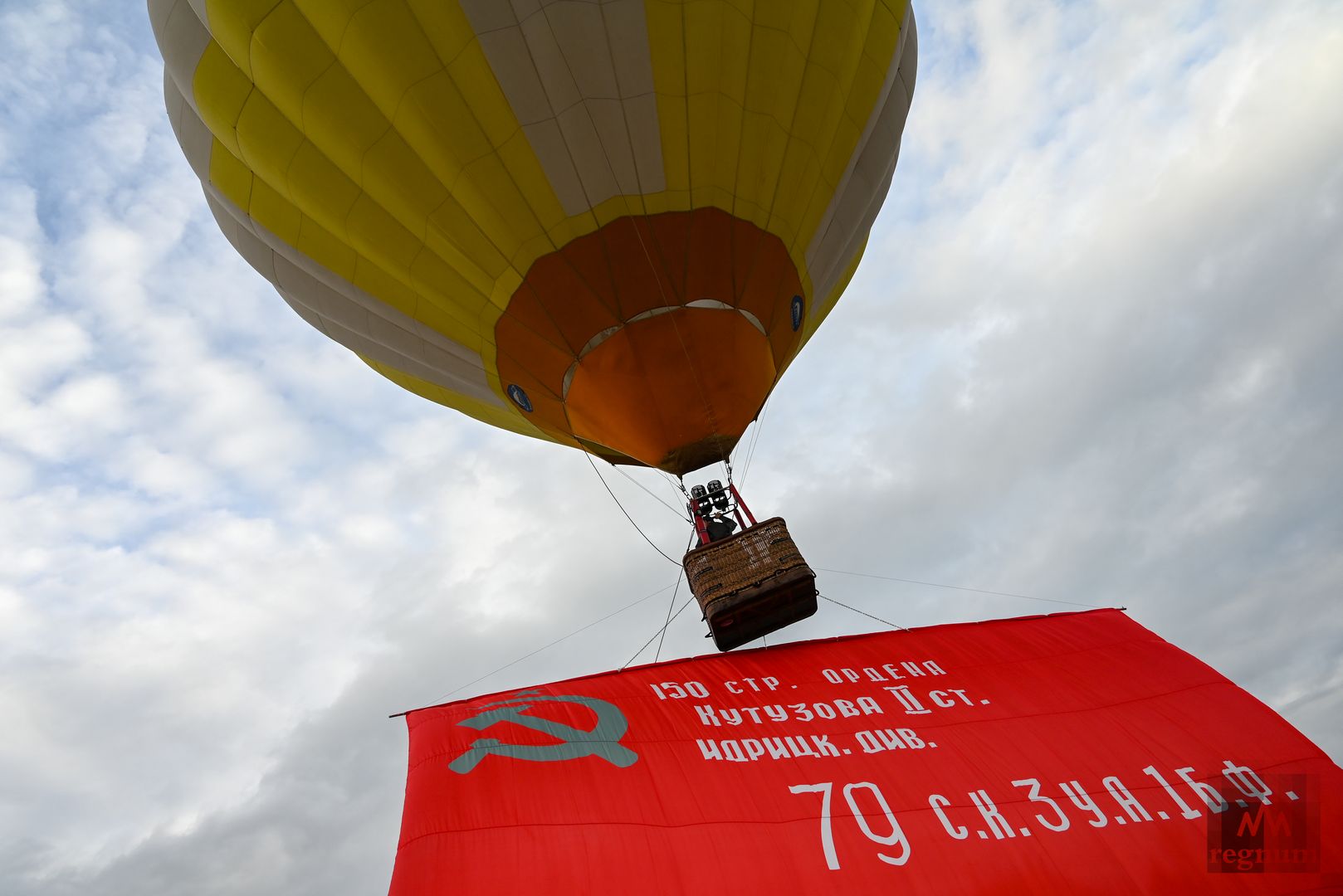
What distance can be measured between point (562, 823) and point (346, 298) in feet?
13.2

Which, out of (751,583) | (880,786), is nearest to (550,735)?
(880,786)

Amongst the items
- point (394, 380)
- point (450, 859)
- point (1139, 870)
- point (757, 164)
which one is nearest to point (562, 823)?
point (450, 859)

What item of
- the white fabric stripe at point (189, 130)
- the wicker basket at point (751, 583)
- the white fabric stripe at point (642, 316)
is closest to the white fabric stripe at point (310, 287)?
the white fabric stripe at point (189, 130)

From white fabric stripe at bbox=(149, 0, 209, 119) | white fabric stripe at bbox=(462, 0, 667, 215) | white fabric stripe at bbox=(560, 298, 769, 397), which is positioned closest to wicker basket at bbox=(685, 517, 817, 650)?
white fabric stripe at bbox=(560, 298, 769, 397)

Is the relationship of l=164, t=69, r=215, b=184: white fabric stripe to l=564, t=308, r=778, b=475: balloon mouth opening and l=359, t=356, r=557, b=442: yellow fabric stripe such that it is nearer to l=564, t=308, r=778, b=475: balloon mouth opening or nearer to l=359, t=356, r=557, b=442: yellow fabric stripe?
l=359, t=356, r=557, b=442: yellow fabric stripe

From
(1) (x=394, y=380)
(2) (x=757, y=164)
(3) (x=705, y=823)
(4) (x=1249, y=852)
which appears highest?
(1) (x=394, y=380)

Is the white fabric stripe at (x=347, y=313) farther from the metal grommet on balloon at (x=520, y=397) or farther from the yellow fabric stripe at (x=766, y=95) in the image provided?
the yellow fabric stripe at (x=766, y=95)

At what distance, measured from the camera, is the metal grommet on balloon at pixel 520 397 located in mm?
5707

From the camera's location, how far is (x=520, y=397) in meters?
5.79

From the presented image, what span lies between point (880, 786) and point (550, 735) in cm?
139

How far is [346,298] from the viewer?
575 centimetres

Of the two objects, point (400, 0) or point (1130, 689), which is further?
point (400, 0)

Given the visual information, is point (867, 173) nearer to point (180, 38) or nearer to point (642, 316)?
point (642, 316)

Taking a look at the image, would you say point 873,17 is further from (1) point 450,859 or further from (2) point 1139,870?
(1) point 450,859
